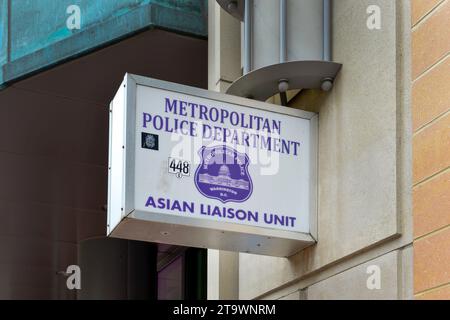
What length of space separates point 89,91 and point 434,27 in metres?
6.19

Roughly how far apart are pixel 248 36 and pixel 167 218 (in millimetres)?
1914

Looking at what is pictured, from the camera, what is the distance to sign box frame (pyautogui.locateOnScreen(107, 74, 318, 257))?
22.5ft

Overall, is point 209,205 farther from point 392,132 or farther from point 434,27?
point 434,27

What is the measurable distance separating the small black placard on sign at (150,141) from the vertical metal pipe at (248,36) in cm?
124

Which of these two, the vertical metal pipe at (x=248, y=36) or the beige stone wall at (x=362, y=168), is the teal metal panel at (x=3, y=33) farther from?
the beige stone wall at (x=362, y=168)

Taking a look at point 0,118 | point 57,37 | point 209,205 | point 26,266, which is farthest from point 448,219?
point 26,266

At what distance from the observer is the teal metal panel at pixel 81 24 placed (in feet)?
32.4

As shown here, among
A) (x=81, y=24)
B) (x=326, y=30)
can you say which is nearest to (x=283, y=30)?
(x=326, y=30)

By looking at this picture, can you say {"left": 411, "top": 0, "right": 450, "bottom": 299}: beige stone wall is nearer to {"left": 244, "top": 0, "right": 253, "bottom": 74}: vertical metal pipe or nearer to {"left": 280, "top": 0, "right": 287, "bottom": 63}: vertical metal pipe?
{"left": 280, "top": 0, "right": 287, "bottom": 63}: vertical metal pipe

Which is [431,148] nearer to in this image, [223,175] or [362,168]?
[362,168]

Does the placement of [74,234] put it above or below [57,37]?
below

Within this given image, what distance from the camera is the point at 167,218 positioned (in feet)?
22.5

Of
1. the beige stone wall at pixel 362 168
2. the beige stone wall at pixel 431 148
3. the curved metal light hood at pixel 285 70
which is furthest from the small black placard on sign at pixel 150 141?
the beige stone wall at pixel 431 148

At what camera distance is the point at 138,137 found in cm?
695
